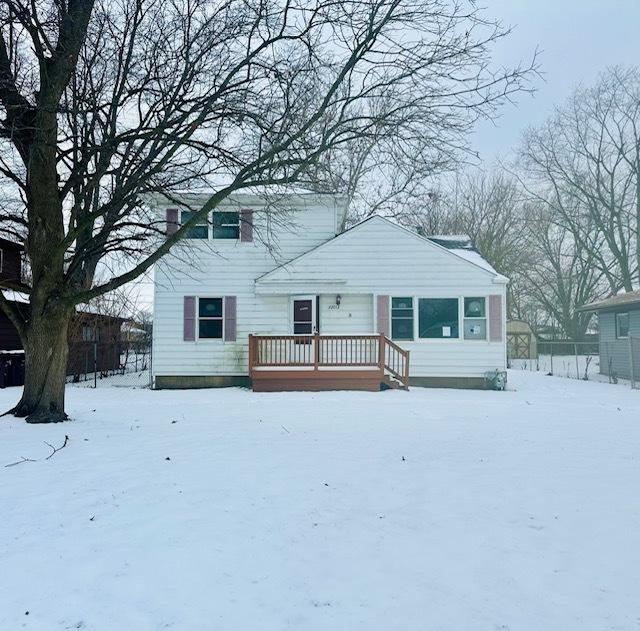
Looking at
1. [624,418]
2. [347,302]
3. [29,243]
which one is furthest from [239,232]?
[624,418]

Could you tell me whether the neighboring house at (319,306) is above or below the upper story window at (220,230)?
below

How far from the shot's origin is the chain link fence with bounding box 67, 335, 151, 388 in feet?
54.8

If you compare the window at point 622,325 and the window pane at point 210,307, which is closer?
the window pane at point 210,307

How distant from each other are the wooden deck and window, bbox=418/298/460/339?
4.48 ft

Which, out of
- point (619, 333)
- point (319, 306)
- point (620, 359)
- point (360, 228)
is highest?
point (360, 228)

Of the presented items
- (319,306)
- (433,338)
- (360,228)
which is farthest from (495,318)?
(319,306)

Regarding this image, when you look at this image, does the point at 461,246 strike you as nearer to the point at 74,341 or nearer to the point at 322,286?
the point at 322,286

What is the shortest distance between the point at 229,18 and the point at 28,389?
6.33 meters

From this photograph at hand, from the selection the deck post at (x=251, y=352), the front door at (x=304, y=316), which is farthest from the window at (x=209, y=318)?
the front door at (x=304, y=316)

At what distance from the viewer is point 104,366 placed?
Result: 20.0m

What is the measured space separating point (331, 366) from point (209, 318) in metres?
4.16

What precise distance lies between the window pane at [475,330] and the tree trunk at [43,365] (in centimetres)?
1053

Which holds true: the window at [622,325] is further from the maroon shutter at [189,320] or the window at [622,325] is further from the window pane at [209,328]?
the maroon shutter at [189,320]

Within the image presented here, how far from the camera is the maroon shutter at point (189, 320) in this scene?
15.0 m
